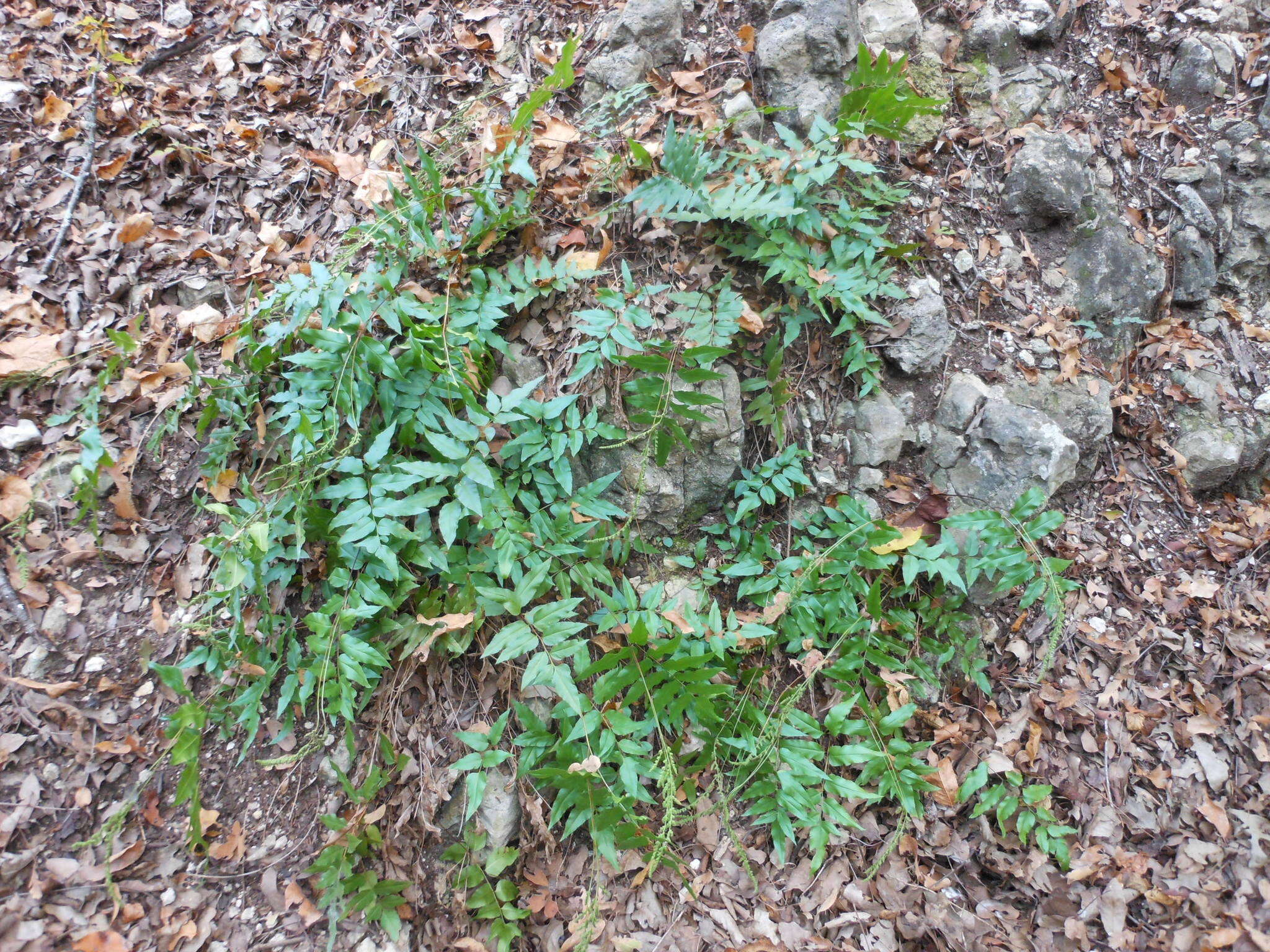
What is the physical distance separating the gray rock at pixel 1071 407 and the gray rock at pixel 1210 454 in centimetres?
55

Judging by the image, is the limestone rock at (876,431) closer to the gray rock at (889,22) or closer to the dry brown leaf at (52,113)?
the gray rock at (889,22)

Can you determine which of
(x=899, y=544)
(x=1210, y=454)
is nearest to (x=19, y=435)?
(x=899, y=544)

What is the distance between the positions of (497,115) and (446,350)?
169 cm

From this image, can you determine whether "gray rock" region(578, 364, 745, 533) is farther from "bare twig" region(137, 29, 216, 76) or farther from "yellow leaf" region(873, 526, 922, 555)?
"bare twig" region(137, 29, 216, 76)

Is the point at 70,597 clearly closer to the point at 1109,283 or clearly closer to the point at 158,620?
the point at 158,620

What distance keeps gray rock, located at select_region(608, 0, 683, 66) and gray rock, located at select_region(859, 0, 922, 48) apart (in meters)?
1.07

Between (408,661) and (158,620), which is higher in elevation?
(158,620)

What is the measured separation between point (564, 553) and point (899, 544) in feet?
4.65

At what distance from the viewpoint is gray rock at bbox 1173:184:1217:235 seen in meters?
3.87

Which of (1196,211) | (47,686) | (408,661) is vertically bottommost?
(408,661)

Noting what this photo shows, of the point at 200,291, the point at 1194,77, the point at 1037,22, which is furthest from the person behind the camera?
the point at 1194,77

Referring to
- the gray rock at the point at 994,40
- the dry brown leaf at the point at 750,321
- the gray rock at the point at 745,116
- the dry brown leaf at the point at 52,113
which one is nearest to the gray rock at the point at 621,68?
the gray rock at the point at 745,116

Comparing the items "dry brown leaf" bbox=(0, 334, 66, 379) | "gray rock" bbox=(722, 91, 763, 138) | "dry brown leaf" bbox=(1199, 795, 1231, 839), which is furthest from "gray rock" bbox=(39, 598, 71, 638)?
"dry brown leaf" bbox=(1199, 795, 1231, 839)

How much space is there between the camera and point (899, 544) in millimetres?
2887
